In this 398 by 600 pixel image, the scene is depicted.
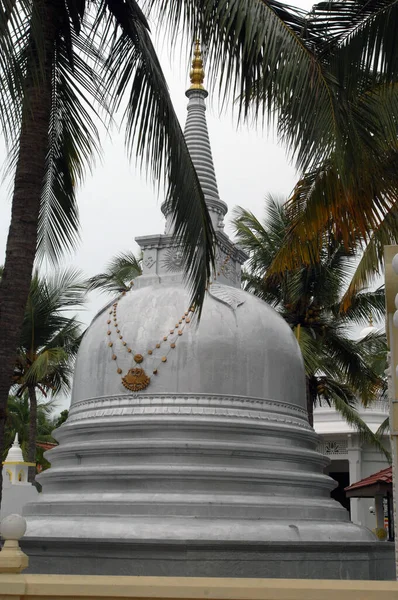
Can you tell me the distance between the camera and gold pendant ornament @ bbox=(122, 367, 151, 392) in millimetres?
13891

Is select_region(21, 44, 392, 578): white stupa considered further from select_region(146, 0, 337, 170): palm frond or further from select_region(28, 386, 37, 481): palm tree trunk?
select_region(28, 386, 37, 481): palm tree trunk

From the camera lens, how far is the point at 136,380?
13.9 meters

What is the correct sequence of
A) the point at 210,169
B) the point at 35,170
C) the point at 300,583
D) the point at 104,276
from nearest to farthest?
the point at 300,583, the point at 35,170, the point at 210,169, the point at 104,276

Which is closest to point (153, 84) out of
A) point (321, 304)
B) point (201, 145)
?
point (201, 145)

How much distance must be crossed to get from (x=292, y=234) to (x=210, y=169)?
5.61 metres

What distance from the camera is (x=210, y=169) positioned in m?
17.2

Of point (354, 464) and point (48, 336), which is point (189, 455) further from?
point (354, 464)

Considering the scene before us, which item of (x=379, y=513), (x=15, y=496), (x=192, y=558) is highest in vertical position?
(x=192, y=558)

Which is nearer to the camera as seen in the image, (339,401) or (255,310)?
(255,310)

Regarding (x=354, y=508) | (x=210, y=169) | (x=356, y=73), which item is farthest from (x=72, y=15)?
(x=354, y=508)

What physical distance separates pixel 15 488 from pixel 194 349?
12.1 metres

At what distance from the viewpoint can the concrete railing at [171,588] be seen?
17.6 ft

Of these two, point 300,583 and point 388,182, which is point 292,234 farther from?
point 300,583

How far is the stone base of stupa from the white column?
1954 cm
